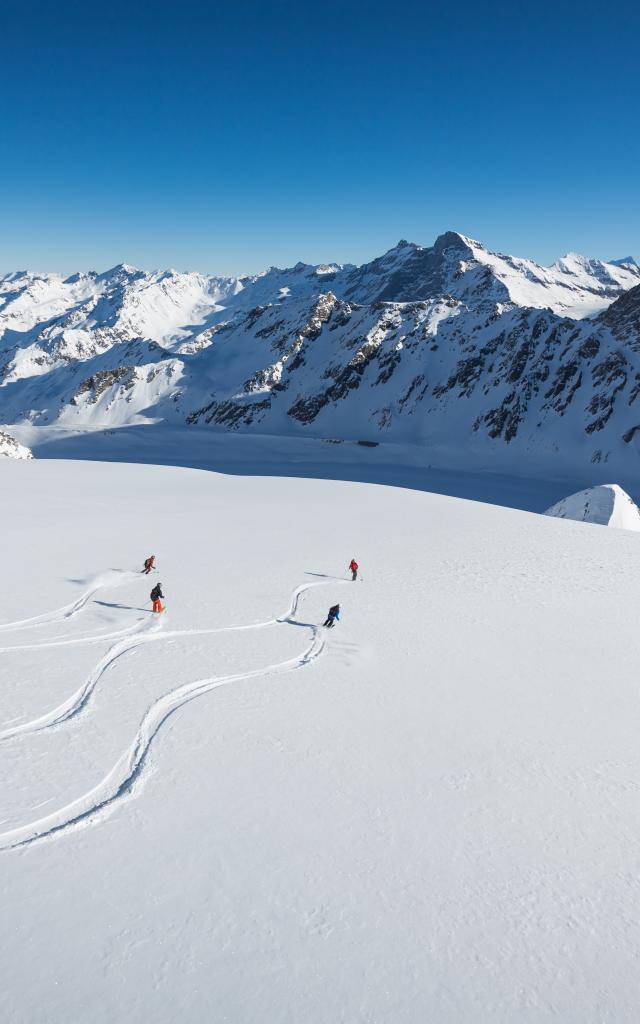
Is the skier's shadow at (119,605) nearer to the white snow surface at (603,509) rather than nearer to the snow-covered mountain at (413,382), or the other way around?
the white snow surface at (603,509)

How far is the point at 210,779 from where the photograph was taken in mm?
9781

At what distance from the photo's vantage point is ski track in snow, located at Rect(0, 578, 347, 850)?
27.7 ft

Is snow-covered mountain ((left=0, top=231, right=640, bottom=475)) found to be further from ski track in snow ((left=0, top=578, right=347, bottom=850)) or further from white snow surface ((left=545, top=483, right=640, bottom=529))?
ski track in snow ((left=0, top=578, right=347, bottom=850))

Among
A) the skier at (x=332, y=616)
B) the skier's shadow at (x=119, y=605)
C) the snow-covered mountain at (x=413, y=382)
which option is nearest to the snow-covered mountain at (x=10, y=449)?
the snow-covered mountain at (x=413, y=382)

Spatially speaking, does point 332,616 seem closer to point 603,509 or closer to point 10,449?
point 603,509

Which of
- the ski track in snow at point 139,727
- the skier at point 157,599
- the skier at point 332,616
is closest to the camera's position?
the ski track in snow at point 139,727

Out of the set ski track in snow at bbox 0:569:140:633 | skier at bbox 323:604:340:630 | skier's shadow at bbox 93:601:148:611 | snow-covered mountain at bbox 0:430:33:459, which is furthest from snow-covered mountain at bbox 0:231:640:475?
skier's shadow at bbox 93:601:148:611

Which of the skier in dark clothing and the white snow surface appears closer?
the skier in dark clothing

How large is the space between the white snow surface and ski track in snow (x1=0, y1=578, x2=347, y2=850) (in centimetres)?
3055

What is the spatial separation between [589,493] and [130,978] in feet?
144

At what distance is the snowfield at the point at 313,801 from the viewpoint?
6516mm

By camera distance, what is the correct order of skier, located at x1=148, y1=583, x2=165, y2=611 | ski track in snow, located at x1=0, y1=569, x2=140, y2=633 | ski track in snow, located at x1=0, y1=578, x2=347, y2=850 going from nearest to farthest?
ski track in snow, located at x1=0, y1=578, x2=347, y2=850 → ski track in snow, located at x1=0, y1=569, x2=140, y2=633 → skier, located at x1=148, y1=583, x2=165, y2=611

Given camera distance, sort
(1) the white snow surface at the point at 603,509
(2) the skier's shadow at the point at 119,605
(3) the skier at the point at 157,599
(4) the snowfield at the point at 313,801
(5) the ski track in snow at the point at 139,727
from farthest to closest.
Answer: (1) the white snow surface at the point at 603,509 < (2) the skier's shadow at the point at 119,605 < (3) the skier at the point at 157,599 < (5) the ski track in snow at the point at 139,727 < (4) the snowfield at the point at 313,801

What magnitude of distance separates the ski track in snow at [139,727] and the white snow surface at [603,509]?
100ft
